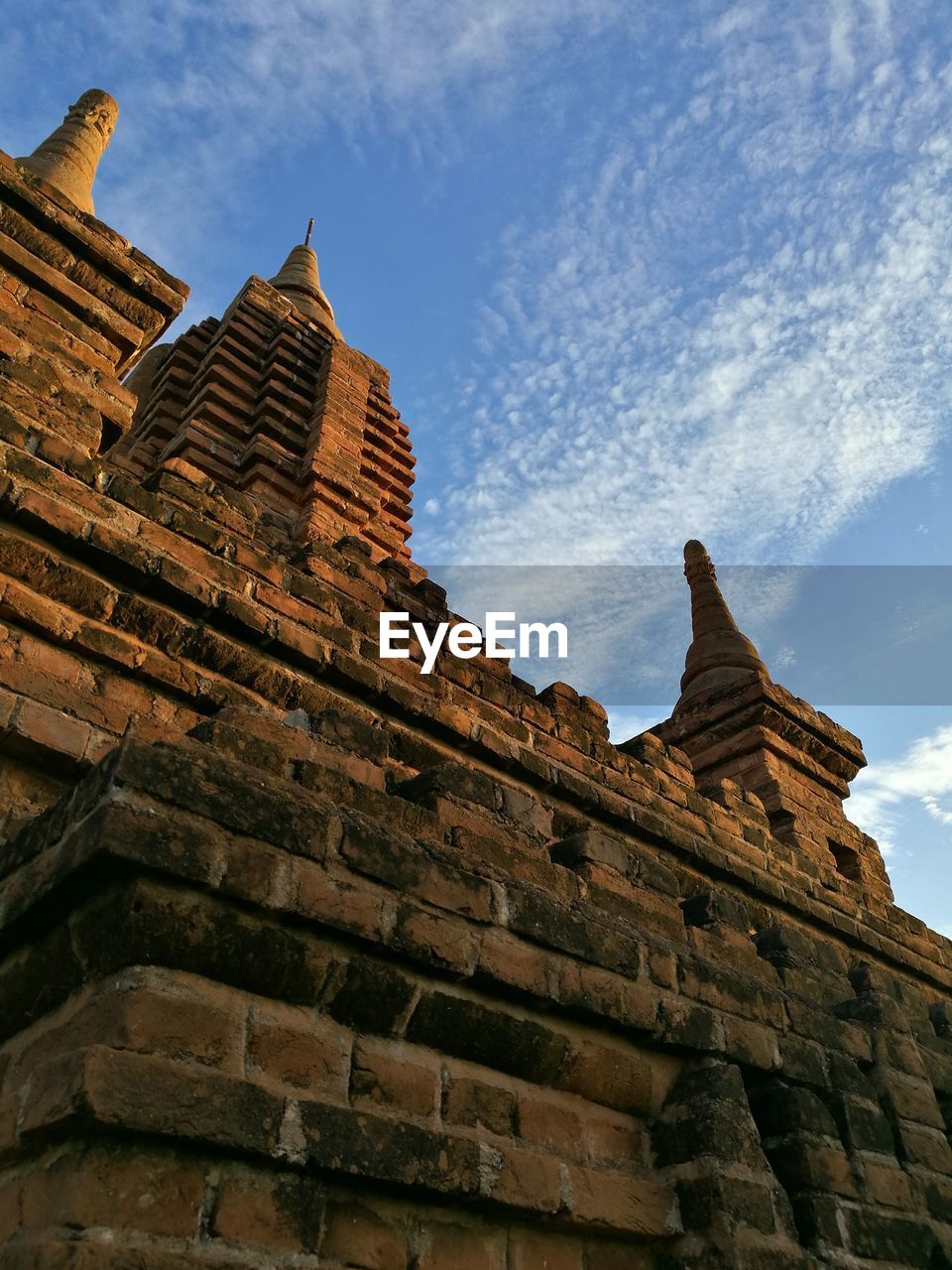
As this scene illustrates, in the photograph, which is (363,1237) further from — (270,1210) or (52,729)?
(52,729)

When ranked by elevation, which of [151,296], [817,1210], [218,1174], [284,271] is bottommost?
[218,1174]

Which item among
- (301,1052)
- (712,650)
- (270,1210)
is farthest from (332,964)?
(712,650)

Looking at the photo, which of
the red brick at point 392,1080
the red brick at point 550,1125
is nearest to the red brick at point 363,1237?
the red brick at point 392,1080

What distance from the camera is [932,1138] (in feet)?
10.5

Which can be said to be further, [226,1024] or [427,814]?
[427,814]

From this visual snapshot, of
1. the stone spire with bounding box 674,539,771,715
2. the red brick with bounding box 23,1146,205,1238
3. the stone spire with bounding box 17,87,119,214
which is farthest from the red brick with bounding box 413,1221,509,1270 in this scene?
the stone spire with bounding box 17,87,119,214

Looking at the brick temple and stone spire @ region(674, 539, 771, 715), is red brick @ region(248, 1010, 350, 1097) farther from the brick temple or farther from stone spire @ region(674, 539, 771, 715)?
stone spire @ region(674, 539, 771, 715)

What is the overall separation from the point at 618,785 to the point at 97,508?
275cm

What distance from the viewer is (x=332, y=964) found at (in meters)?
2.00

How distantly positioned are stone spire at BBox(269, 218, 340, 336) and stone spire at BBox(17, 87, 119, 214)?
3.13 meters

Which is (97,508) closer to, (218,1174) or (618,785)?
(218,1174)

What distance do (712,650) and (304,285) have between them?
7505 mm

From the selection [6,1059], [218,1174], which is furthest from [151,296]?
[218,1174]

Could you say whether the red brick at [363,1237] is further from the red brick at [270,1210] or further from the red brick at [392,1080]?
the red brick at [392,1080]
